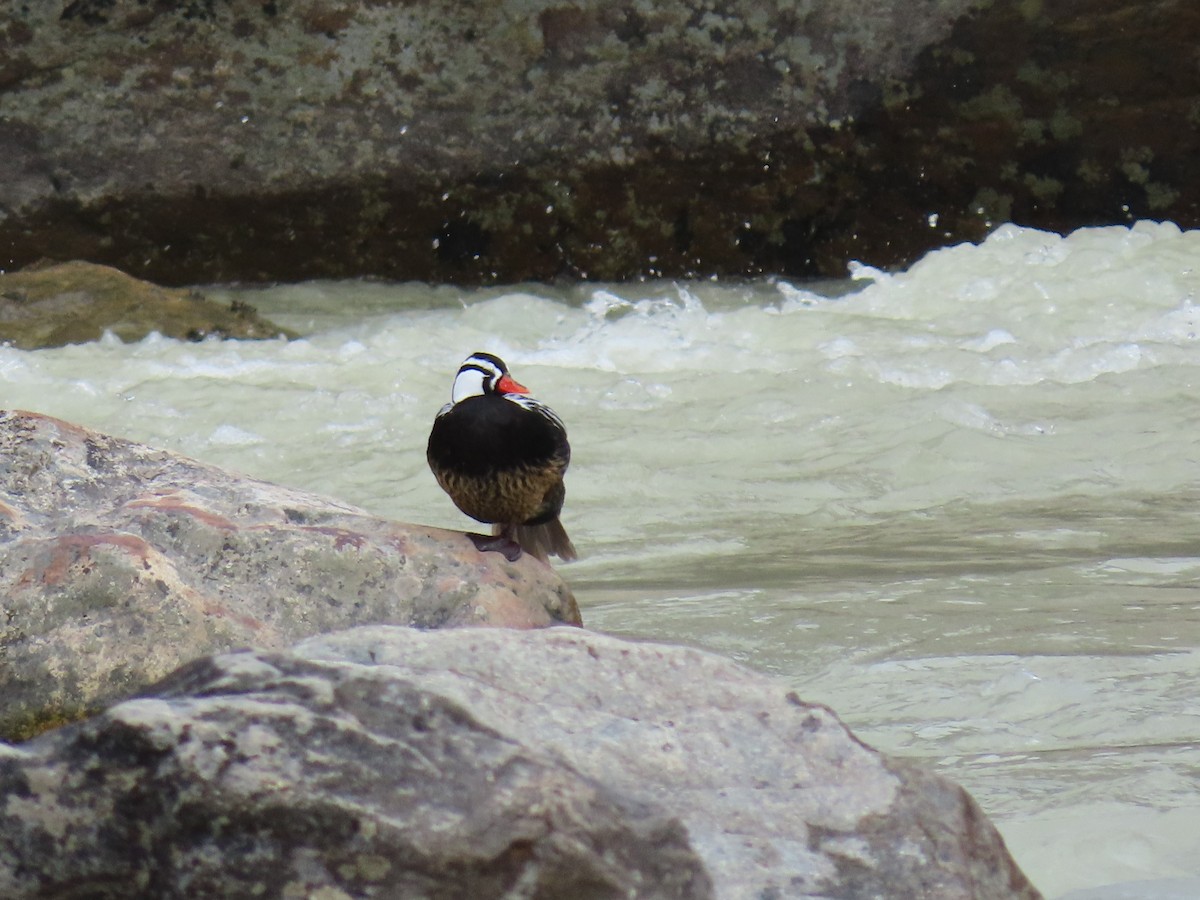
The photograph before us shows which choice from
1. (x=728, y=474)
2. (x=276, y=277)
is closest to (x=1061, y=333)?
(x=728, y=474)

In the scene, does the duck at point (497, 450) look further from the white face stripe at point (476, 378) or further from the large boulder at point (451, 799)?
the large boulder at point (451, 799)

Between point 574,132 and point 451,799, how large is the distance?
7.43 meters

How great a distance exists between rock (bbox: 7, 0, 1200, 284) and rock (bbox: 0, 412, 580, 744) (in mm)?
5509

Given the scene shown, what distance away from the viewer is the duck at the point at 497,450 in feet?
12.3

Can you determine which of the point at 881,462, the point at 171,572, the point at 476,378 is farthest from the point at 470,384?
the point at 881,462

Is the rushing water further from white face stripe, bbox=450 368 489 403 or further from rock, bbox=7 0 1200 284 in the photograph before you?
white face stripe, bbox=450 368 489 403

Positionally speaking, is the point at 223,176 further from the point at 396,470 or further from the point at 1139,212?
the point at 1139,212

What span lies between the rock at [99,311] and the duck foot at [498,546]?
4782mm

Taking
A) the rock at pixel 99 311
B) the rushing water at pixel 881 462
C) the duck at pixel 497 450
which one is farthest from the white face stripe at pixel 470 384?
the rock at pixel 99 311

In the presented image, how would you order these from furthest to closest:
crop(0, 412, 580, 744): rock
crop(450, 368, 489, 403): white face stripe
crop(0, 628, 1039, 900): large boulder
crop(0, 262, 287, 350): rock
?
crop(0, 262, 287, 350): rock, crop(450, 368, 489, 403): white face stripe, crop(0, 412, 580, 744): rock, crop(0, 628, 1039, 900): large boulder

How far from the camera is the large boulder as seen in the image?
186cm

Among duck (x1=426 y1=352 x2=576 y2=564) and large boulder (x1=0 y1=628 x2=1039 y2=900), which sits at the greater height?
duck (x1=426 y1=352 x2=576 y2=564)

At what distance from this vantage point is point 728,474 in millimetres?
6051

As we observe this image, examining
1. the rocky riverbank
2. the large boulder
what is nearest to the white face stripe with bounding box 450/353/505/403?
the rocky riverbank
